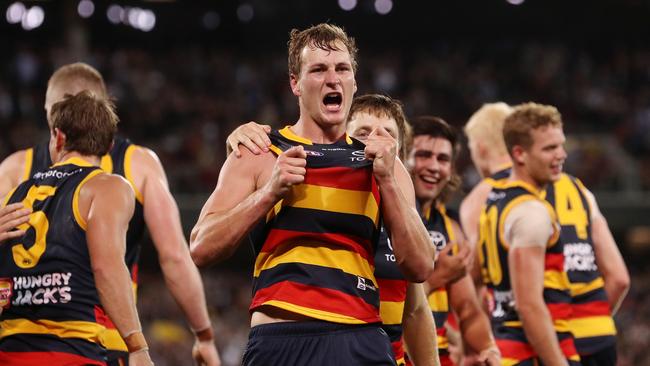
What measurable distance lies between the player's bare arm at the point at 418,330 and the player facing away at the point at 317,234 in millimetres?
592

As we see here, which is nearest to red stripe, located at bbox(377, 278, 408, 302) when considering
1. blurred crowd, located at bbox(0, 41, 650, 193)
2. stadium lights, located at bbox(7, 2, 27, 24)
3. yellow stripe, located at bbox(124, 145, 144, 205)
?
yellow stripe, located at bbox(124, 145, 144, 205)

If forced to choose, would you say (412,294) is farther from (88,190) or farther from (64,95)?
(64,95)

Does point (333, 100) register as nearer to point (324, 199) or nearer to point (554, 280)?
point (324, 199)

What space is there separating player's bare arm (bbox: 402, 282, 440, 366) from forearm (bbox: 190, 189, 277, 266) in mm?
1028

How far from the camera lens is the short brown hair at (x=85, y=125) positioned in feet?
15.1

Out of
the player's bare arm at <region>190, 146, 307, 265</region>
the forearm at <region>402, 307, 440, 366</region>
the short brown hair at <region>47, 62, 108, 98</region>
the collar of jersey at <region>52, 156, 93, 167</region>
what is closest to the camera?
the player's bare arm at <region>190, 146, 307, 265</region>

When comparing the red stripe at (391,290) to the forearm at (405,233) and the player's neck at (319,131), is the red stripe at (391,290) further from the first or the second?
the player's neck at (319,131)

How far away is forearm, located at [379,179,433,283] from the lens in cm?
356

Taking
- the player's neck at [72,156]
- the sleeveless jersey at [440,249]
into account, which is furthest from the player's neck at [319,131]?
the sleeveless jersey at [440,249]

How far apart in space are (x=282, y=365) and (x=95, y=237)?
4.11 ft

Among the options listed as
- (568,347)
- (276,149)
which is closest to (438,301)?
(568,347)

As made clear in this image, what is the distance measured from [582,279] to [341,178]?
8.59 ft

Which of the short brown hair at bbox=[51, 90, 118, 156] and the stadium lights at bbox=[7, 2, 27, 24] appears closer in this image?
the short brown hair at bbox=[51, 90, 118, 156]

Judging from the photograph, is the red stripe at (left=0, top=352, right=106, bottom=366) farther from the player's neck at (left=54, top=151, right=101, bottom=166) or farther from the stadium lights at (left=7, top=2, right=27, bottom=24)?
the stadium lights at (left=7, top=2, right=27, bottom=24)
